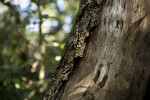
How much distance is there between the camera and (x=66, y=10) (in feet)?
22.9

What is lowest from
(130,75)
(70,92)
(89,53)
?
(130,75)

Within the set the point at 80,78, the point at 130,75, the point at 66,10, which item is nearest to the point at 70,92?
the point at 80,78

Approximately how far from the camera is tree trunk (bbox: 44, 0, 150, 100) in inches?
55.7

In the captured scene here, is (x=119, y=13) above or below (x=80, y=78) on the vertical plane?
above

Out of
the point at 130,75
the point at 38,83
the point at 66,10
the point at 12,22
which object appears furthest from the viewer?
the point at 66,10

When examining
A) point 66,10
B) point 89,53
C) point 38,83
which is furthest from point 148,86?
point 66,10

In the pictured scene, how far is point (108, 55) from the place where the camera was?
1457 millimetres

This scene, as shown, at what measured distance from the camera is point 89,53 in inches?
60.7

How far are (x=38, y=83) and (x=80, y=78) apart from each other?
74.9 inches

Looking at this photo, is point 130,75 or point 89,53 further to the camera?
point 89,53

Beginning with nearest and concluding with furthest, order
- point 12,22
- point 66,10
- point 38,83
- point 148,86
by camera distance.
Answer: point 148,86 → point 38,83 → point 12,22 → point 66,10

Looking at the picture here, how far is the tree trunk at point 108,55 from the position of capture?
1.42 meters

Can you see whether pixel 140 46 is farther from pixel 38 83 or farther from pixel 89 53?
pixel 38 83

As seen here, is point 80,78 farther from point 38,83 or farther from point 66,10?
point 66,10
